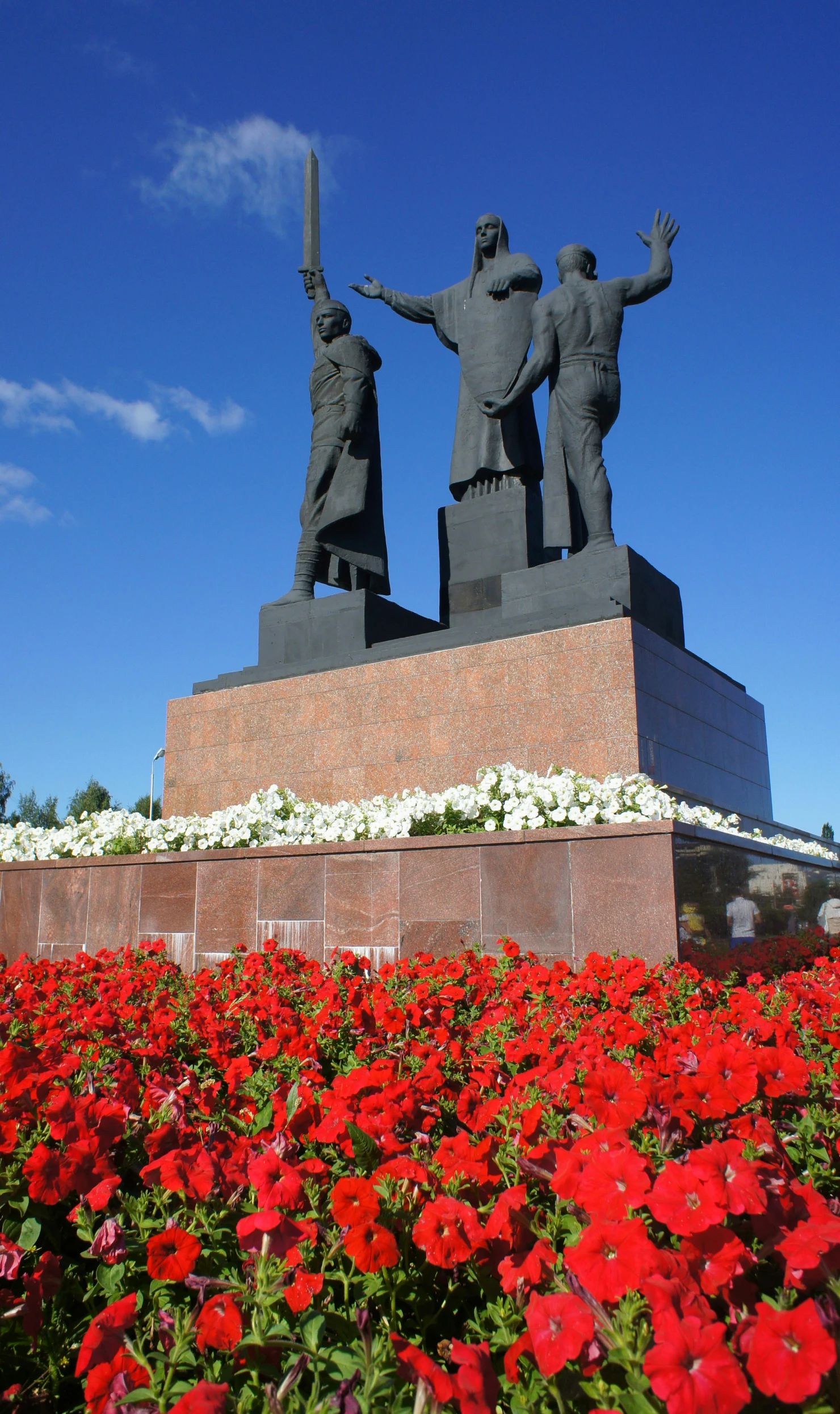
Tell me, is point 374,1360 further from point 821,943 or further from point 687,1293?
point 821,943

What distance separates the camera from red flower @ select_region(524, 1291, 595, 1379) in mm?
1065

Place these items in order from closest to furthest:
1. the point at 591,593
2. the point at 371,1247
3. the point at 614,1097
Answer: the point at 371,1247 < the point at 614,1097 < the point at 591,593

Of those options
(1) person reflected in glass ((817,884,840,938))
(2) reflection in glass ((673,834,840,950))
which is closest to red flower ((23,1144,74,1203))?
(2) reflection in glass ((673,834,840,950))

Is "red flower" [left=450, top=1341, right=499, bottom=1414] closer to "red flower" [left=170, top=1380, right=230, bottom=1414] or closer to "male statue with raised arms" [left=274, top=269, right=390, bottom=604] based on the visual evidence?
"red flower" [left=170, top=1380, right=230, bottom=1414]

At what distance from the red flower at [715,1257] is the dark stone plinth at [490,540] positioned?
27.5ft

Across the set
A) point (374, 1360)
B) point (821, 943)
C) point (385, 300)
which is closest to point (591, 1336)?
point (374, 1360)

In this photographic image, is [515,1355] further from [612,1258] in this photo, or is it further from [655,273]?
[655,273]

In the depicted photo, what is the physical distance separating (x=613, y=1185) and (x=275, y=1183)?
1.69 ft

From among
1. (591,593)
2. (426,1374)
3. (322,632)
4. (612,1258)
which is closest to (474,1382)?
(426,1374)

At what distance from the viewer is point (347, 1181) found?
139 centimetres

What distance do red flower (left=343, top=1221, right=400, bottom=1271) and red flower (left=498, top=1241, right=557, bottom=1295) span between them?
0.51ft

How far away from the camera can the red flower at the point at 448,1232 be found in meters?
1.34

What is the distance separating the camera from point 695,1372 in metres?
0.97

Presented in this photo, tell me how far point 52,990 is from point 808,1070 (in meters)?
2.96
